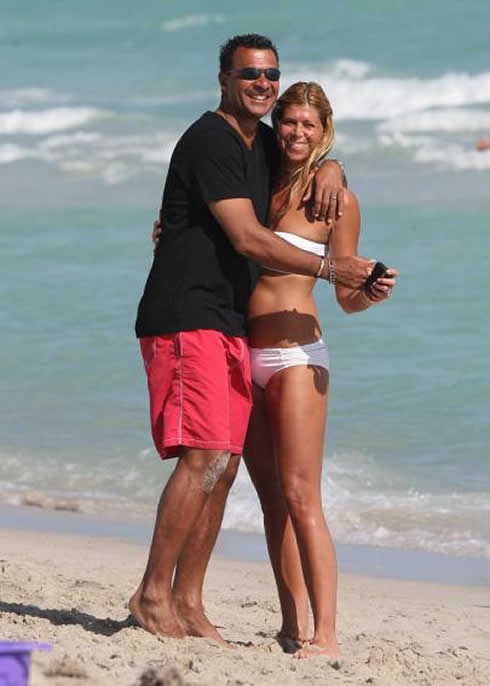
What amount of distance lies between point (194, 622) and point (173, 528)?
391 millimetres

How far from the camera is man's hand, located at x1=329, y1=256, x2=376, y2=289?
5066 millimetres

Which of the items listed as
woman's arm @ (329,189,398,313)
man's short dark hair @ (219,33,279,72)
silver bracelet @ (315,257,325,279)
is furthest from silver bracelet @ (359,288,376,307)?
man's short dark hair @ (219,33,279,72)

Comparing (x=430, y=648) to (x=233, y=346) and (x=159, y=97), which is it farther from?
(x=159, y=97)

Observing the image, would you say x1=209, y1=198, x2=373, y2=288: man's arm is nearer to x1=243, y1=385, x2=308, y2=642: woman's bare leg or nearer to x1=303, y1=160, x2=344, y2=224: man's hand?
x1=303, y1=160, x2=344, y2=224: man's hand

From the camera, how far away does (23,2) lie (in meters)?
34.8

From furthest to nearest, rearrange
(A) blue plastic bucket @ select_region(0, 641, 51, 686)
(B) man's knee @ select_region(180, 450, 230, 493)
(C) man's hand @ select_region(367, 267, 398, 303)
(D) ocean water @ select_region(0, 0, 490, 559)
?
(D) ocean water @ select_region(0, 0, 490, 559)
(B) man's knee @ select_region(180, 450, 230, 493)
(C) man's hand @ select_region(367, 267, 398, 303)
(A) blue plastic bucket @ select_region(0, 641, 51, 686)

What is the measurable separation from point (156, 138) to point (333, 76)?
5895mm

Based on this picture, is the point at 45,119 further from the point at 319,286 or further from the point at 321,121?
the point at 321,121

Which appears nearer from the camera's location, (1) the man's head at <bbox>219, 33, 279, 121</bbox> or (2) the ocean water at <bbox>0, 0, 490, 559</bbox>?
(1) the man's head at <bbox>219, 33, 279, 121</bbox>

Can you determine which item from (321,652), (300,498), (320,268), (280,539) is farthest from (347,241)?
(321,652)

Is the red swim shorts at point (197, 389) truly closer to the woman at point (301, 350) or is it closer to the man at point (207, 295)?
the man at point (207, 295)

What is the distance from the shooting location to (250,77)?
5.20 m

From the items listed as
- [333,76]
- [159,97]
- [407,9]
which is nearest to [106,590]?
[159,97]

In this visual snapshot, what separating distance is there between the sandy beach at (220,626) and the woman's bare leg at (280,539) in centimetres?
14
